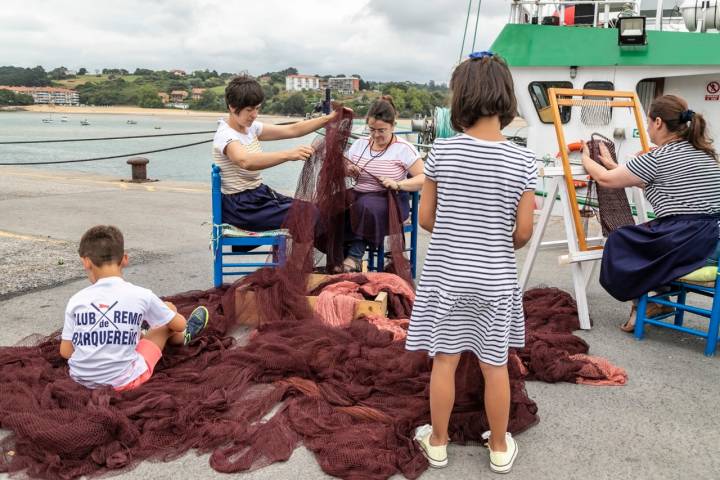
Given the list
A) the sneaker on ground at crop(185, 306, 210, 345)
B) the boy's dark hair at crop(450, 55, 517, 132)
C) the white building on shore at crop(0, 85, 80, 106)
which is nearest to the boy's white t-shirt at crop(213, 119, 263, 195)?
the sneaker on ground at crop(185, 306, 210, 345)

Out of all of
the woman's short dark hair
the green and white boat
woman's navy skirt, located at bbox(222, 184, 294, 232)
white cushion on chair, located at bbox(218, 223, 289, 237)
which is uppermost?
the green and white boat

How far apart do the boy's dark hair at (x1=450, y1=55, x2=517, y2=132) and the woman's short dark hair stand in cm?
278

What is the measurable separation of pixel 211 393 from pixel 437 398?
1.21m

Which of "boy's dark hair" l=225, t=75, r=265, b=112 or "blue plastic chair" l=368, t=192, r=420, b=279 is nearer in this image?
"boy's dark hair" l=225, t=75, r=265, b=112

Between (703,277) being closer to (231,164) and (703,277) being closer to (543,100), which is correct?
(231,164)

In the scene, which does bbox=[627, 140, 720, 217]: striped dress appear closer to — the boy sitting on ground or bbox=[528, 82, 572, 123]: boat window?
the boy sitting on ground

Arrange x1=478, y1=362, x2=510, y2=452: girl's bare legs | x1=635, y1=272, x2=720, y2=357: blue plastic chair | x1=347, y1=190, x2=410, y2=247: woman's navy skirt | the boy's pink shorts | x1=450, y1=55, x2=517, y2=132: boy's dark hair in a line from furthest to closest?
x1=347, y1=190, x2=410, y2=247: woman's navy skirt, x1=635, y1=272, x2=720, y2=357: blue plastic chair, the boy's pink shorts, x1=478, y1=362, x2=510, y2=452: girl's bare legs, x1=450, y1=55, x2=517, y2=132: boy's dark hair

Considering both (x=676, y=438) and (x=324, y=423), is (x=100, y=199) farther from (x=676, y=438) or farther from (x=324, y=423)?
(x=676, y=438)

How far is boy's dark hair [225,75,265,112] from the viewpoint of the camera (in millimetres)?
4758

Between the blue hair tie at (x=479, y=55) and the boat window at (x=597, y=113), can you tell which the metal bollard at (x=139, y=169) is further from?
the blue hair tie at (x=479, y=55)

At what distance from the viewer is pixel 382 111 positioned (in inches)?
211

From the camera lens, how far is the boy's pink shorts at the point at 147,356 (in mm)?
3297

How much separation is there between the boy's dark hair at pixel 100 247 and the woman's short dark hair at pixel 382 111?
268 centimetres

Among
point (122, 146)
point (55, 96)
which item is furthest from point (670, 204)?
point (55, 96)
